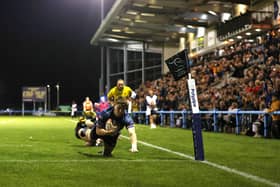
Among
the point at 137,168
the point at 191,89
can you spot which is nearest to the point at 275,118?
the point at 191,89

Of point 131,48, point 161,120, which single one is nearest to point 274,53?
point 161,120

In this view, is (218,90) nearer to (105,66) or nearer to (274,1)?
(274,1)

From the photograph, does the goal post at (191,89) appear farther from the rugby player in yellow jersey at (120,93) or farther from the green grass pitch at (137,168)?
the rugby player in yellow jersey at (120,93)

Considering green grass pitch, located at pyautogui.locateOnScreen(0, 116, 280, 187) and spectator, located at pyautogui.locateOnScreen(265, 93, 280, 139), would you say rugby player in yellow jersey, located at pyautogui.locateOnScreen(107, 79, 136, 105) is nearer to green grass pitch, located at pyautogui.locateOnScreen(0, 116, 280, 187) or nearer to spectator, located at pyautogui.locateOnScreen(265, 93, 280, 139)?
green grass pitch, located at pyautogui.locateOnScreen(0, 116, 280, 187)

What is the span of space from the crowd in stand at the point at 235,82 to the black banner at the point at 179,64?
30.5 ft

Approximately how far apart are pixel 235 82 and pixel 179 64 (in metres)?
17.1

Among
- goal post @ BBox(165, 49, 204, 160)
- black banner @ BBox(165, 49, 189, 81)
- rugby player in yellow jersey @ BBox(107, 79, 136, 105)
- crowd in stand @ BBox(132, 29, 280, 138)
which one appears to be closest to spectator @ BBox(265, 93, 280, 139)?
crowd in stand @ BBox(132, 29, 280, 138)

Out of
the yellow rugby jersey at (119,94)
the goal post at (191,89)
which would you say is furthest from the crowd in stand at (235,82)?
the goal post at (191,89)

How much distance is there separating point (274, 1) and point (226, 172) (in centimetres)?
2795

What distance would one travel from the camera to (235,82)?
1027 inches

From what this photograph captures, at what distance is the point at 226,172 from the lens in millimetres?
7852

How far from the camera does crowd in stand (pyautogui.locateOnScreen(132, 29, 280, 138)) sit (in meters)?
20.3

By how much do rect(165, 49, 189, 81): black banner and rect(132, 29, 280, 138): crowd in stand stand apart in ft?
30.5

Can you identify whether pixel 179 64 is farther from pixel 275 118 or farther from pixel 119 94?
pixel 275 118
